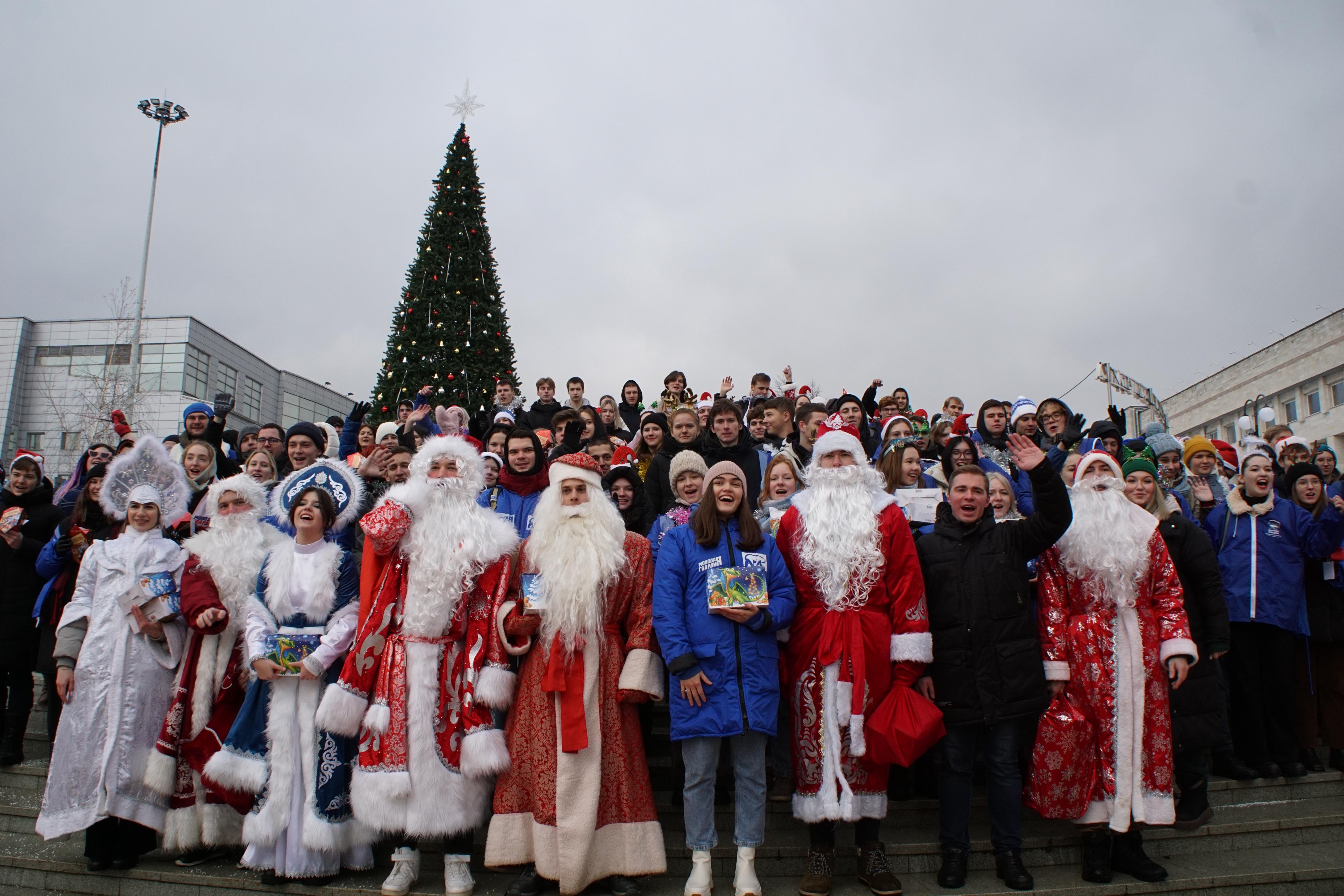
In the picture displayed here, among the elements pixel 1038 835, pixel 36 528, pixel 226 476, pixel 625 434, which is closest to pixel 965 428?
pixel 1038 835

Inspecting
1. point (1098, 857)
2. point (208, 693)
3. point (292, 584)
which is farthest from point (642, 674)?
point (1098, 857)

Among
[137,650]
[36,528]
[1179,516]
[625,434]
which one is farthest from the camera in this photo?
[625,434]

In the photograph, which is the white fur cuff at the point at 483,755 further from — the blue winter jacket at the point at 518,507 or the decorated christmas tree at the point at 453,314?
the decorated christmas tree at the point at 453,314

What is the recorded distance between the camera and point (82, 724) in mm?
4449

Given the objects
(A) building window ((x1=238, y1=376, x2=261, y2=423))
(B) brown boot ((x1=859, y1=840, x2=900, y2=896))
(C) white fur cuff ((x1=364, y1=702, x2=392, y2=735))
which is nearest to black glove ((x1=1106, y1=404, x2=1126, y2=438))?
(B) brown boot ((x1=859, y1=840, x2=900, y2=896))

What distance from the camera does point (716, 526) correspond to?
436 centimetres

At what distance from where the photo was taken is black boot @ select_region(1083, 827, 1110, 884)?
4.30 meters

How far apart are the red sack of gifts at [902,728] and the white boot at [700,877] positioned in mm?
979

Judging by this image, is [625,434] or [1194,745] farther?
[625,434]

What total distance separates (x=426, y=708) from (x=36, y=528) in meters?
4.19

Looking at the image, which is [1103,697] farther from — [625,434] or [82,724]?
[625,434]

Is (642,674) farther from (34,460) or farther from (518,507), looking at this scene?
(34,460)

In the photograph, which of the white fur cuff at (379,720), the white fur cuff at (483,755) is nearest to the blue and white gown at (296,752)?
the white fur cuff at (379,720)

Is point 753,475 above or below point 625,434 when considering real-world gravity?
below
